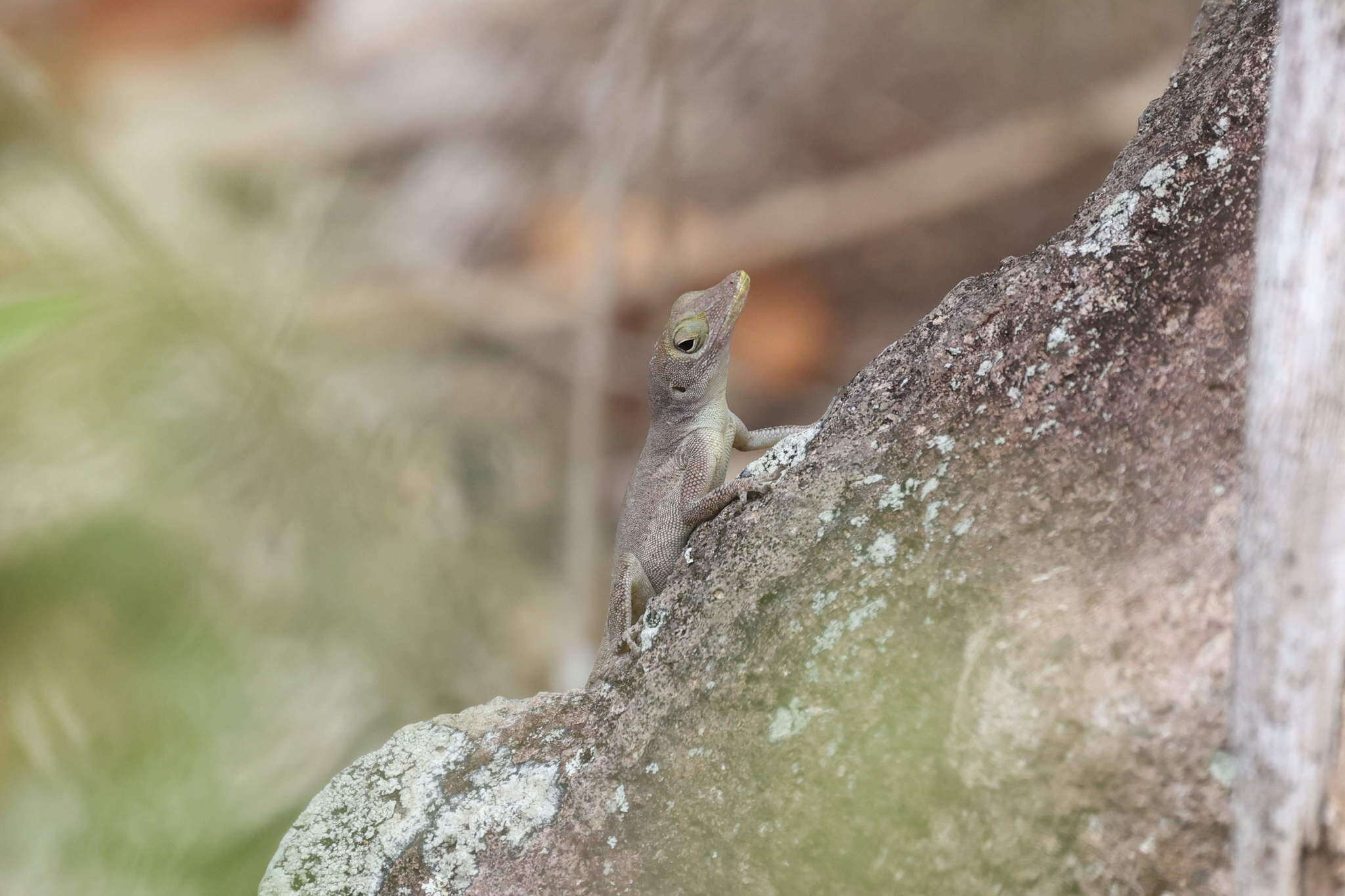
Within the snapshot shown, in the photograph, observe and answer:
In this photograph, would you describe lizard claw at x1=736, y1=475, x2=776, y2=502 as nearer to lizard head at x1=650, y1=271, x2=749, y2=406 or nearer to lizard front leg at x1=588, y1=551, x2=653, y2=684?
lizard front leg at x1=588, y1=551, x2=653, y2=684

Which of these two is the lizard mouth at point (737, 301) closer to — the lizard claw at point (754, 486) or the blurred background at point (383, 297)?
the lizard claw at point (754, 486)

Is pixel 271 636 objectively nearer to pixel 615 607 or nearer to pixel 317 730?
pixel 317 730

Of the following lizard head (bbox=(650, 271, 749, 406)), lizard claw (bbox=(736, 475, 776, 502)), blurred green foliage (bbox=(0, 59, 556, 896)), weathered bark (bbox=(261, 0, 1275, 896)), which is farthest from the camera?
lizard head (bbox=(650, 271, 749, 406))

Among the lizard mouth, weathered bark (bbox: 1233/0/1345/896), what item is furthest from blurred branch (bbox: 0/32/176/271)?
weathered bark (bbox: 1233/0/1345/896)

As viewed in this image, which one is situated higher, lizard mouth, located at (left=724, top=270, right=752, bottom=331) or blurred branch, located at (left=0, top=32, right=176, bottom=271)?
blurred branch, located at (left=0, top=32, right=176, bottom=271)

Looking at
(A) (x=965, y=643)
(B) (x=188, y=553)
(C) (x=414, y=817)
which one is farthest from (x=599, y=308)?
(A) (x=965, y=643)

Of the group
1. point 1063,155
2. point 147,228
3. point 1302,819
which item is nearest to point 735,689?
point 1302,819

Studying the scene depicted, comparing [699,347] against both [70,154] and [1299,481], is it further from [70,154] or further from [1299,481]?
[1299,481]
